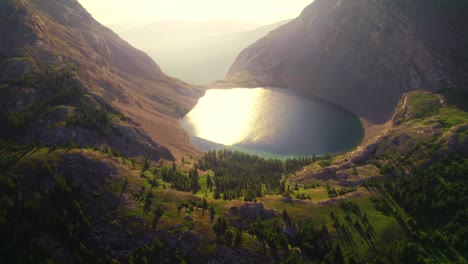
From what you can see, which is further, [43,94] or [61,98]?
[61,98]

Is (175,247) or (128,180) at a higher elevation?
(128,180)

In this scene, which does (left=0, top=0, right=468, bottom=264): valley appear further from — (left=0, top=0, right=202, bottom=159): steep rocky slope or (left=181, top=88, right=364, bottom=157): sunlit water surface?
(left=181, top=88, right=364, bottom=157): sunlit water surface

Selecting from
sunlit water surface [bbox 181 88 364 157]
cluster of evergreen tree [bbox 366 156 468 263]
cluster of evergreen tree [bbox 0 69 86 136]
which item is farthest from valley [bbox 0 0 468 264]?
sunlit water surface [bbox 181 88 364 157]

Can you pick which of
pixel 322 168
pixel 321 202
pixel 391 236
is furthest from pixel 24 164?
pixel 322 168

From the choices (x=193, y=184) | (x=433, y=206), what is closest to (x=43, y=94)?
(x=193, y=184)

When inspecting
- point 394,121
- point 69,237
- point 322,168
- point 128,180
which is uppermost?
point 394,121

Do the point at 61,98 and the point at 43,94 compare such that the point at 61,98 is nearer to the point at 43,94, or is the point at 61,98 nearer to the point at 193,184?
the point at 43,94

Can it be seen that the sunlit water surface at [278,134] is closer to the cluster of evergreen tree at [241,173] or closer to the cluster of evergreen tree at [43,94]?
the cluster of evergreen tree at [241,173]

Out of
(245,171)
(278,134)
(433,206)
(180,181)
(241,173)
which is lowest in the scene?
(180,181)

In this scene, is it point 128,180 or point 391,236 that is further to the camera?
point 128,180

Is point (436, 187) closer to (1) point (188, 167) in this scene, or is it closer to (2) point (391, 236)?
(2) point (391, 236)

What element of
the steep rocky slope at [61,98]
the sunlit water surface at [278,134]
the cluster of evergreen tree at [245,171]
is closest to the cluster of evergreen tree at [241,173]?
the cluster of evergreen tree at [245,171]
